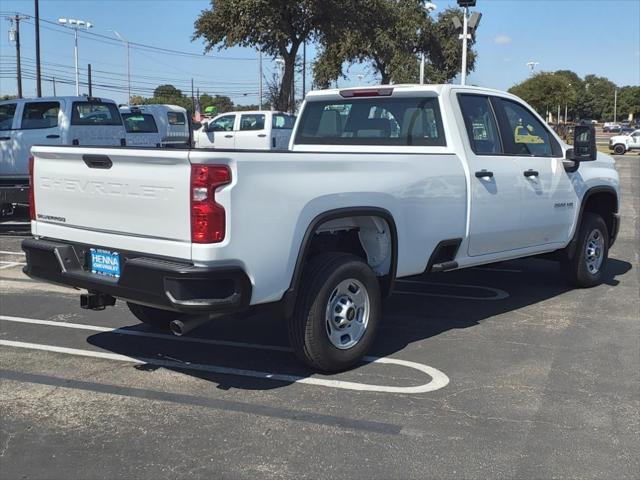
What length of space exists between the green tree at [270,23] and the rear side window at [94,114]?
40.7 feet

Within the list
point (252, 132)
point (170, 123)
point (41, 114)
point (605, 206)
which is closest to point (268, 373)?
point (605, 206)

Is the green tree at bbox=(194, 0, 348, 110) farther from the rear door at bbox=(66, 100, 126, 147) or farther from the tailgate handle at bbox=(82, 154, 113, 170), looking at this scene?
the tailgate handle at bbox=(82, 154, 113, 170)

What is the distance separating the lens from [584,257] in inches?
292

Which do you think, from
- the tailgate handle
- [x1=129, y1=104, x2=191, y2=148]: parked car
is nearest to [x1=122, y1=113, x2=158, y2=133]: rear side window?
[x1=129, y1=104, x2=191, y2=148]: parked car

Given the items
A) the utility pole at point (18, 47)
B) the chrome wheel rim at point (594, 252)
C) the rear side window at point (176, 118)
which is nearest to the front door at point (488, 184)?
the chrome wheel rim at point (594, 252)

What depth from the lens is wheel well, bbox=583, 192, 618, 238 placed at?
767 cm

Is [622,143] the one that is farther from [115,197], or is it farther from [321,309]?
[115,197]

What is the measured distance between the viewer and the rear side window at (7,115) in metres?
12.7

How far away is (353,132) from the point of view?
622 centimetres

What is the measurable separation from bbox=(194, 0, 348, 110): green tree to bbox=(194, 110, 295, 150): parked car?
3.91m

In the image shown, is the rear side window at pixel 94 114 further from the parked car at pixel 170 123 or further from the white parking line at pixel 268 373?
the white parking line at pixel 268 373

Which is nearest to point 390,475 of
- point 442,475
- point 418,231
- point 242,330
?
point 442,475

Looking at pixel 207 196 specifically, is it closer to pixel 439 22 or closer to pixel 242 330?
pixel 242 330

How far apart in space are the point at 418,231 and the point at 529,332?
1.57 m
